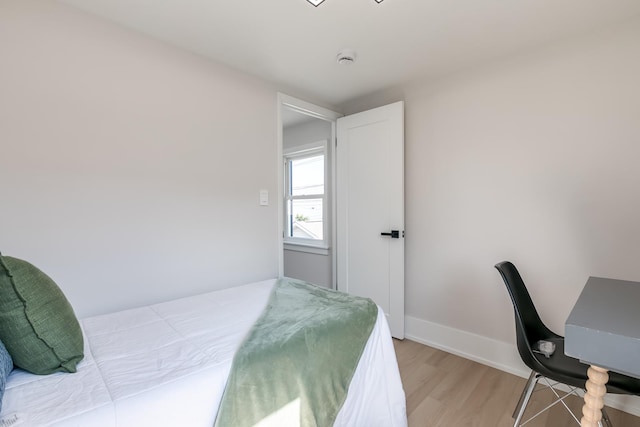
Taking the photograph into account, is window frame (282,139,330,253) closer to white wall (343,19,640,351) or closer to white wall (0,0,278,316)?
white wall (343,19,640,351)

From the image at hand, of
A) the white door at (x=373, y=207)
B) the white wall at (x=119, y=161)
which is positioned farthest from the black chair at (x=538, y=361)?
the white wall at (x=119, y=161)

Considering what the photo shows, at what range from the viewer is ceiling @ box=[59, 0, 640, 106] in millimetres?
1654

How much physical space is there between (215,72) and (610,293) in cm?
264

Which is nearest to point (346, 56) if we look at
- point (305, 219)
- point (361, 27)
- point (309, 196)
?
point (361, 27)

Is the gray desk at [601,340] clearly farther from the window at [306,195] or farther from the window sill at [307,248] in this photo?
the window at [306,195]

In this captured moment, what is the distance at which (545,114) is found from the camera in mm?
2051

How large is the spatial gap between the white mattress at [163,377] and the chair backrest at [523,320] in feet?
2.11

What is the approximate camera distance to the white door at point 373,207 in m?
2.72

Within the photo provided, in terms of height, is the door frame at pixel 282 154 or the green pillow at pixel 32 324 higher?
the door frame at pixel 282 154

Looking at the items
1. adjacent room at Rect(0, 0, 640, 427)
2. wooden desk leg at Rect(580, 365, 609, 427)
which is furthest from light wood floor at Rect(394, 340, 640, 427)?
wooden desk leg at Rect(580, 365, 609, 427)

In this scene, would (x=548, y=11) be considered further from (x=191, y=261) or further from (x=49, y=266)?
(x=49, y=266)

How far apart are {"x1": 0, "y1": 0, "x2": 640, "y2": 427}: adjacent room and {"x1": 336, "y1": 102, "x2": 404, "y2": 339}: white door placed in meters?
0.02

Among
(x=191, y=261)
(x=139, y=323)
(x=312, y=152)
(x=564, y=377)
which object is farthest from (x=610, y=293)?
(x=312, y=152)

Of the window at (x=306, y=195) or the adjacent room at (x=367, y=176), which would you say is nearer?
the adjacent room at (x=367, y=176)
